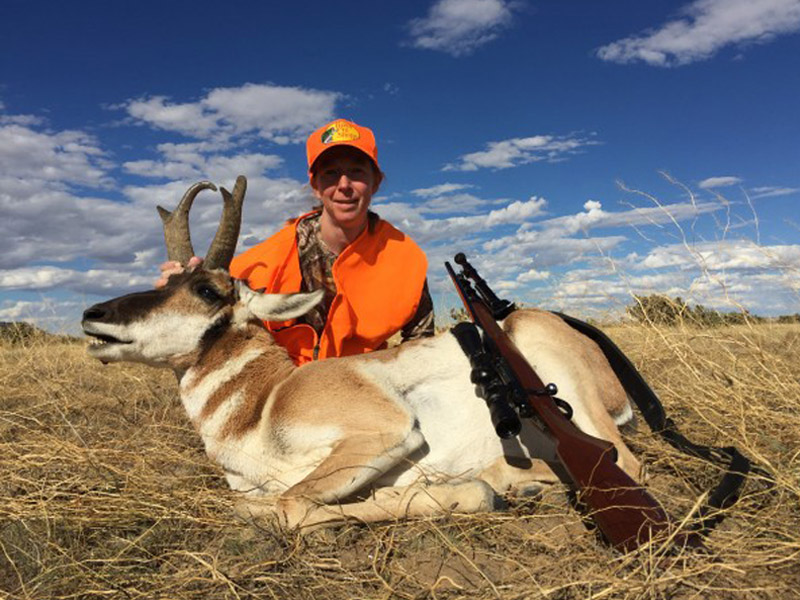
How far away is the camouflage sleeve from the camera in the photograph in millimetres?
6184

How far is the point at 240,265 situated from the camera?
5766mm

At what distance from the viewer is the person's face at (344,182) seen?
223 inches

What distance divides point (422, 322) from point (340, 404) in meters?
2.44

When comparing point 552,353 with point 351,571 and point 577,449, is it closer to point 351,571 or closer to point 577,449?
point 577,449

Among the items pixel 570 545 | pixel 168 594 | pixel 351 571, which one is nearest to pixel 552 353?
pixel 570 545

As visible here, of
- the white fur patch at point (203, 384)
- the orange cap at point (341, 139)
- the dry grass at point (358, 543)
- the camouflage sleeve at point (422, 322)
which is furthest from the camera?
the camouflage sleeve at point (422, 322)

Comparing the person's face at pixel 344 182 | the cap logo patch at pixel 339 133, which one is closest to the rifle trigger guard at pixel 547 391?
the person's face at pixel 344 182

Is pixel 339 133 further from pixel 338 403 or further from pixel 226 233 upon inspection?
pixel 338 403

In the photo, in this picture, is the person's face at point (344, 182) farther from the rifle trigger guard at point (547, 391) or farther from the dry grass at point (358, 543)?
the rifle trigger guard at point (547, 391)

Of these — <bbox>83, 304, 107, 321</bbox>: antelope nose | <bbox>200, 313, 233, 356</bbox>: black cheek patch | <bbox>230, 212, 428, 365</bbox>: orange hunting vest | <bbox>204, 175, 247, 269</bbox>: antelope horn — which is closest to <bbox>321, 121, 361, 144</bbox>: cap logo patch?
<bbox>230, 212, 428, 365</bbox>: orange hunting vest

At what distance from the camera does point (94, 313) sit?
13.5ft

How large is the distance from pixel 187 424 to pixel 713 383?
A: 475 centimetres

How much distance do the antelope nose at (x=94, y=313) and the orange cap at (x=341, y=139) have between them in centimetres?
232

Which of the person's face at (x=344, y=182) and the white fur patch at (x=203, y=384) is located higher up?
the person's face at (x=344, y=182)
